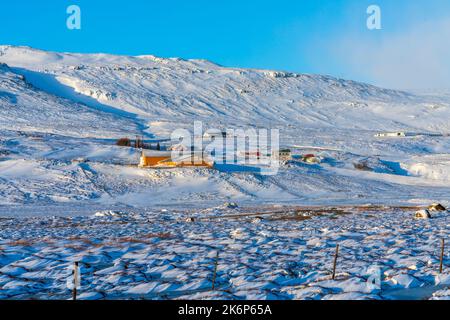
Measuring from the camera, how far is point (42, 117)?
341ft

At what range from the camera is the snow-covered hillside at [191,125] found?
43750 millimetres

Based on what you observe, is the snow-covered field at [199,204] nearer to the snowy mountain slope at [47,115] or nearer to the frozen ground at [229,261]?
the frozen ground at [229,261]

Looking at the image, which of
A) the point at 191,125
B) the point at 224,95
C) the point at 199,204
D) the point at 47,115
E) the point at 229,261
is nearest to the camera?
the point at 229,261

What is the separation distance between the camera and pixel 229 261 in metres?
13.5

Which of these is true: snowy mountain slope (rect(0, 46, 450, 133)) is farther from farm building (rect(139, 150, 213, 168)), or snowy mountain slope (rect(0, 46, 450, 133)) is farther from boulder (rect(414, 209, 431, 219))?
boulder (rect(414, 209, 431, 219))

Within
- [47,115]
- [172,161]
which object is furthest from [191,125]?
[172,161]

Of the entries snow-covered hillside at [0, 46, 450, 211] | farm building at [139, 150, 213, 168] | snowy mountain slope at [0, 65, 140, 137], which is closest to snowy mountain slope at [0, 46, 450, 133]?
snow-covered hillside at [0, 46, 450, 211]

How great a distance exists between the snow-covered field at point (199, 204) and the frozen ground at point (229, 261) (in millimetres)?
47

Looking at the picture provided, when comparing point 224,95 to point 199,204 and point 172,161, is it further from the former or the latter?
point 199,204

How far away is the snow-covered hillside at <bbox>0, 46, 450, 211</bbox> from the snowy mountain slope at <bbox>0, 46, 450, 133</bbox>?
310 millimetres

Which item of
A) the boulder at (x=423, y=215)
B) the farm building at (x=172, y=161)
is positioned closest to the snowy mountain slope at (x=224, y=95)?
the farm building at (x=172, y=161)

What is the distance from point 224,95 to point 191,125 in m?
44.5

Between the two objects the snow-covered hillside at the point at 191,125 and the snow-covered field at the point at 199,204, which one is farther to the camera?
the snow-covered hillside at the point at 191,125
